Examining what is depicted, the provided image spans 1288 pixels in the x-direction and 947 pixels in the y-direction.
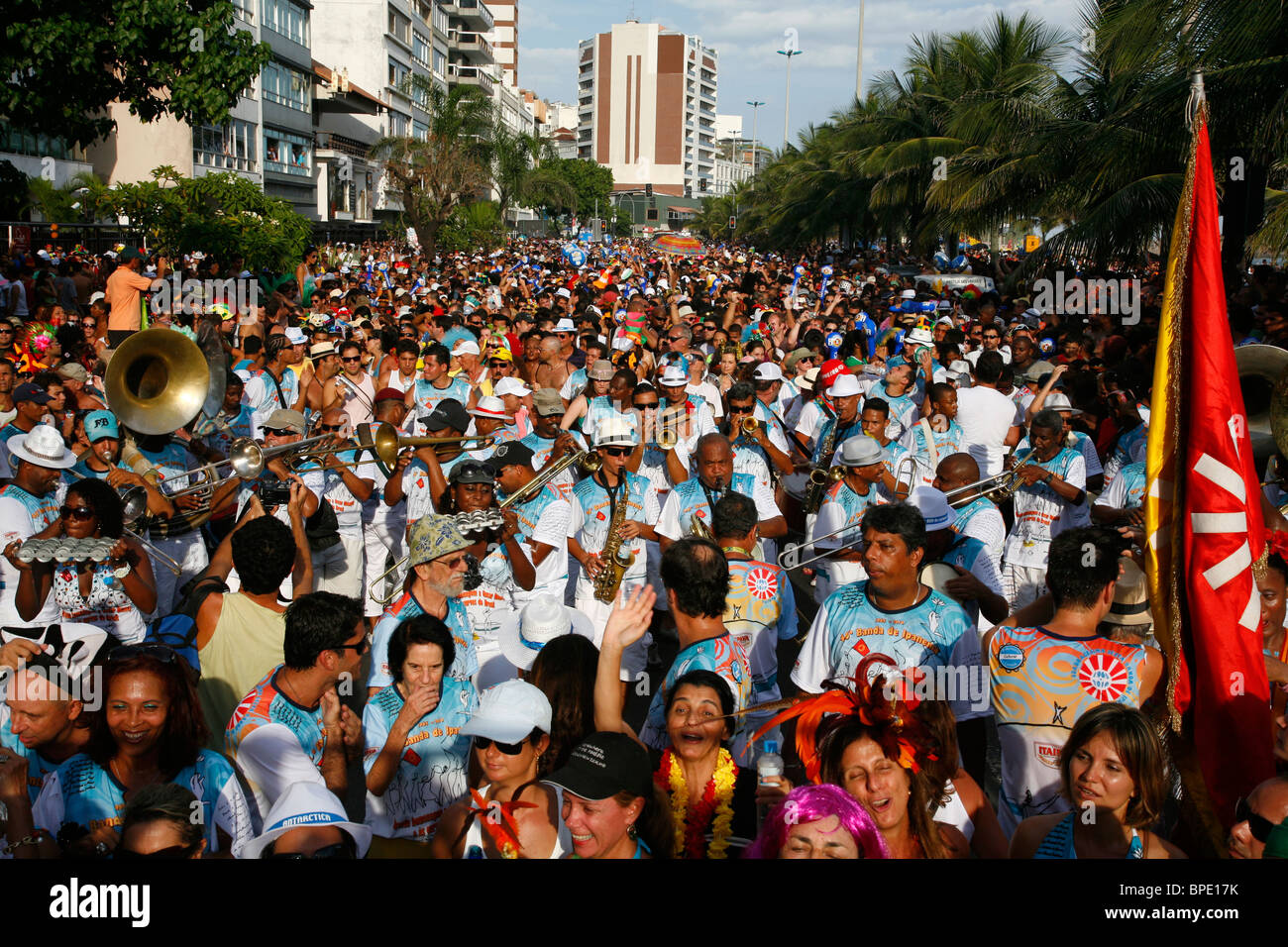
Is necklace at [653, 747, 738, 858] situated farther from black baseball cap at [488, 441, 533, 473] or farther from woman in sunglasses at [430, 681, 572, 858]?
black baseball cap at [488, 441, 533, 473]

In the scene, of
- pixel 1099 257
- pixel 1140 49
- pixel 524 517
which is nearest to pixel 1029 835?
pixel 524 517

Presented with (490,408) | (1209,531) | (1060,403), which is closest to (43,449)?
(490,408)

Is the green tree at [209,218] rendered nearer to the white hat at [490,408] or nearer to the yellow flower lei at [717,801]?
the white hat at [490,408]

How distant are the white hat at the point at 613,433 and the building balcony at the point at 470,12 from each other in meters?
87.2

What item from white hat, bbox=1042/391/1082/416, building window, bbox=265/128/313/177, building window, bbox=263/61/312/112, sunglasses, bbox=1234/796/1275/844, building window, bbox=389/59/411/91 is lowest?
sunglasses, bbox=1234/796/1275/844

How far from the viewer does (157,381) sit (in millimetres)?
7234

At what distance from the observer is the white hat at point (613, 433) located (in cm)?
595

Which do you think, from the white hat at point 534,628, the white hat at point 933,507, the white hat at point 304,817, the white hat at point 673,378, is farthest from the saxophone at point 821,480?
the white hat at point 304,817

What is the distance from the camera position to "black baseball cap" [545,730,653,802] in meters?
3.04

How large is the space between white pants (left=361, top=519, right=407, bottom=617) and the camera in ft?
4.89

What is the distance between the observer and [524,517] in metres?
5.95

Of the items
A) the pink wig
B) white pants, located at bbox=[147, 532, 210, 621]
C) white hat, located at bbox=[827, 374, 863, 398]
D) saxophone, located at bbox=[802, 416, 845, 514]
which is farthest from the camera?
white hat, located at bbox=[827, 374, 863, 398]

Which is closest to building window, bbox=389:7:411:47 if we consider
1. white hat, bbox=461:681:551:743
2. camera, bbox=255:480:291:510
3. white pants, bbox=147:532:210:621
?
white pants, bbox=147:532:210:621

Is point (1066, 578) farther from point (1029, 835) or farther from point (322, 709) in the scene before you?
point (322, 709)
